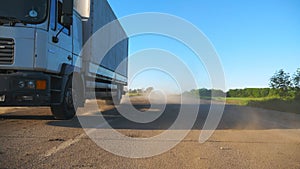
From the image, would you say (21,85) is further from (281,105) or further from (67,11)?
(281,105)

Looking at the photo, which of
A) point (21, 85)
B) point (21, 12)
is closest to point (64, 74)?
point (21, 85)

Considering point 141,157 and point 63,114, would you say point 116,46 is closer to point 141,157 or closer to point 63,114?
point 63,114

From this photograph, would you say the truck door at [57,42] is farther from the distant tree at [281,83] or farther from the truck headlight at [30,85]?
the distant tree at [281,83]

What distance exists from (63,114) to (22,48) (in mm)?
2307

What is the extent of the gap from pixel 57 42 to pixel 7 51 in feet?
4.11

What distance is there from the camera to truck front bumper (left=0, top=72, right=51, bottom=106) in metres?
7.59

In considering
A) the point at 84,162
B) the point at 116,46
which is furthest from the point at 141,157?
the point at 116,46

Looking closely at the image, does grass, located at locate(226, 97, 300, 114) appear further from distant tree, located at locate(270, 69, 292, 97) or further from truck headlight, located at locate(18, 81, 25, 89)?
truck headlight, located at locate(18, 81, 25, 89)

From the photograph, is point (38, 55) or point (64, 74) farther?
point (64, 74)

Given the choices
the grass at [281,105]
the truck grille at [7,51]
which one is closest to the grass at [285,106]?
the grass at [281,105]

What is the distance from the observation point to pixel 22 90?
7.64m

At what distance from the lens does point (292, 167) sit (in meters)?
5.11

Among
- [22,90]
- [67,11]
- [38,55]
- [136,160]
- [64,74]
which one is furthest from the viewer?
[64,74]

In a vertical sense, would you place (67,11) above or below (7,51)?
above
